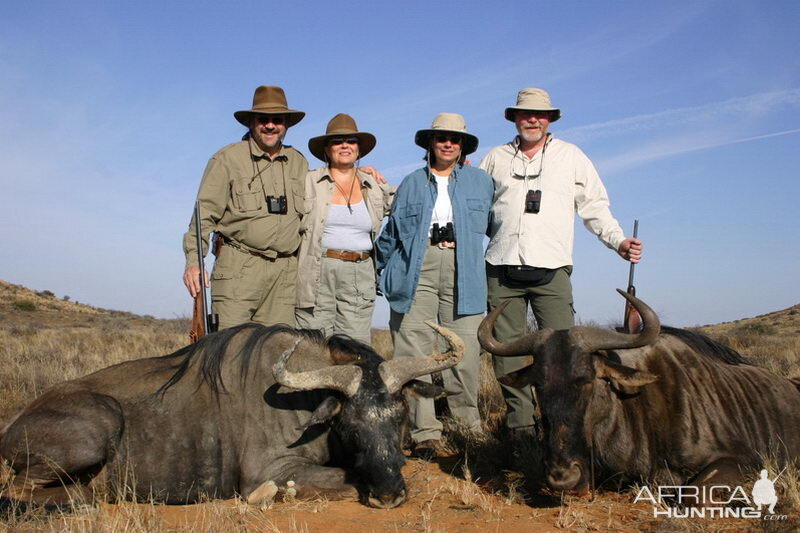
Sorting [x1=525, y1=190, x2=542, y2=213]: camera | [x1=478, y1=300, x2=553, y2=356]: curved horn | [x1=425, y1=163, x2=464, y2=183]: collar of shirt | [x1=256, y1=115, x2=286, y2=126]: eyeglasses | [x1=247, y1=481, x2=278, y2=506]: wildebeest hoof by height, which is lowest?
[x1=247, y1=481, x2=278, y2=506]: wildebeest hoof

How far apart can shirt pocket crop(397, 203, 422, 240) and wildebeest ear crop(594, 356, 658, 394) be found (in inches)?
98.3

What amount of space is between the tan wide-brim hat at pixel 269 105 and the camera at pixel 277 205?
911 millimetres

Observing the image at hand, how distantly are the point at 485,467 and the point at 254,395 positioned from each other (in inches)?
88.5

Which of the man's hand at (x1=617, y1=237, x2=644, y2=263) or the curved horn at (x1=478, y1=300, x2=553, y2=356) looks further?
the man's hand at (x1=617, y1=237, x2=644, y2=263)

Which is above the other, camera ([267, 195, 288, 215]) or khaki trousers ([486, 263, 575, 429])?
camera ([267, 195, 288, 215])

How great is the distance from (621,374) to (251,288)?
144 inches

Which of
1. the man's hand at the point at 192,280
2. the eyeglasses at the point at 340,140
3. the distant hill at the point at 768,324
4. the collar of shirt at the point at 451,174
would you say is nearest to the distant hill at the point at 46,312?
the man's hand at the point at 192,280

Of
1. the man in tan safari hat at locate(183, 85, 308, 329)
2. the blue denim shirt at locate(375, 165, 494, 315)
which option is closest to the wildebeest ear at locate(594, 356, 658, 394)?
the blue denim shirt at locate(375, 165, 494, 315)

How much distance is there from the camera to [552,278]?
639 cm

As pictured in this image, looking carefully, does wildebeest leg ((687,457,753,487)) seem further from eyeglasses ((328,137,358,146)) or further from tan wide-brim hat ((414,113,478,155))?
eyeglasses ((328,137,358,146))

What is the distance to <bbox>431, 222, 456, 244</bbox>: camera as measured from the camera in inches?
258

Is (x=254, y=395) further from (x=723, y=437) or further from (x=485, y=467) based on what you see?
(x=723, y=437)

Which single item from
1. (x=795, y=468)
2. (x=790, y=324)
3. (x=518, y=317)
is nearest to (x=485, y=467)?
(x=518, y=317)

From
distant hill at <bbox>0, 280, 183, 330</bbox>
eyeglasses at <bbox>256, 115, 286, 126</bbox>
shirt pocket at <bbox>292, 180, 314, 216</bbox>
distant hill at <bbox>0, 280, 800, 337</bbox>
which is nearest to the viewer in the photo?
shirt pocket at <bbox>292, 180, 314, 216</bbox>
